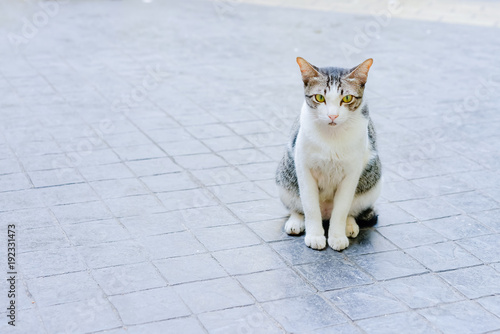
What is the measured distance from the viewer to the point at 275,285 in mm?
3633

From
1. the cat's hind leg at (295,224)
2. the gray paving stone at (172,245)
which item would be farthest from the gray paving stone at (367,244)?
the gray paving stone at (172,245)

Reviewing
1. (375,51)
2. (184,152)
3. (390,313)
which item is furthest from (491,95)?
(390,313)

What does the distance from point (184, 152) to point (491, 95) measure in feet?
11.3

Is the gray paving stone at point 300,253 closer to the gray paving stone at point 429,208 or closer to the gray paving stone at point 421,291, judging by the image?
the gray paving stone at point 421,291

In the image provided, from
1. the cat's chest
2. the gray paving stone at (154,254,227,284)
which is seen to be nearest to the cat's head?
the cat's chest

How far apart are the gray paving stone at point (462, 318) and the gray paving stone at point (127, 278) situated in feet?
4.63

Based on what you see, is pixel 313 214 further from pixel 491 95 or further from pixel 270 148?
pixel 491 95

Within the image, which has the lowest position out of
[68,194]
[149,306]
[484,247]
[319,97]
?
[68,194]

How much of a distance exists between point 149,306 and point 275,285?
0.68 meters

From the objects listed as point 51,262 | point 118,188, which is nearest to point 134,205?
point 118,188

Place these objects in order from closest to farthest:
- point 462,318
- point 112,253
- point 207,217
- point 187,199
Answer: point 462,318
point 112,253
point 207,217
point 187,199

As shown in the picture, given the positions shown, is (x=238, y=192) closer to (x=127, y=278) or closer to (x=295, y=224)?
(x=295, y=224)

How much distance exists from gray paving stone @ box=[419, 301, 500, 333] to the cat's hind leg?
100 cm

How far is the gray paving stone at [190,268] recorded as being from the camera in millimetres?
3693
